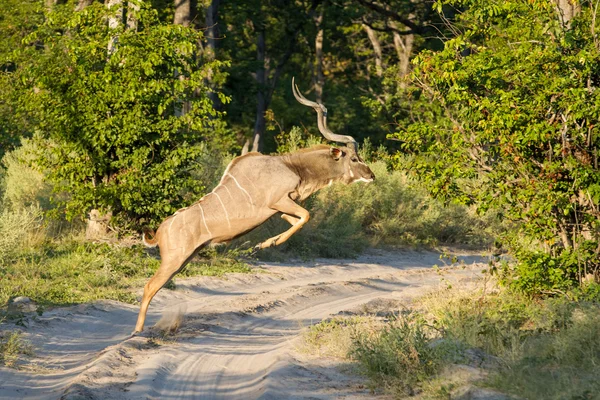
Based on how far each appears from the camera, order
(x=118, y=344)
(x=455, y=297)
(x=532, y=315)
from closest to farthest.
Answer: (x=118, y=344)
(x=532, y=315)
(x=455, y=297)

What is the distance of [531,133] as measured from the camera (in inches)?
392

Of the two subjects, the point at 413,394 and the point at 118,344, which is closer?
the point at 413,394

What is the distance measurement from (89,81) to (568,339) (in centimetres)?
874

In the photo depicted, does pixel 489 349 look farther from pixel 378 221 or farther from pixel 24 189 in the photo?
pixel 378 221

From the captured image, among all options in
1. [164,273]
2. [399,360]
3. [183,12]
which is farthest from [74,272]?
[183,12]

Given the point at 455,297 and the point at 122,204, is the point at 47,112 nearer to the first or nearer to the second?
the point at 122,204

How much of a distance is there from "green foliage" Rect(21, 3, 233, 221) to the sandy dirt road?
1866 mm

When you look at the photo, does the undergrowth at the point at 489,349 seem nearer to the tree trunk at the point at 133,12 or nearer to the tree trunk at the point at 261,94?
the tree trunk at the point at 133,12

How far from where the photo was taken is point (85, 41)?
14.2m

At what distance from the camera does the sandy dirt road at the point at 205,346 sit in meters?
7.60

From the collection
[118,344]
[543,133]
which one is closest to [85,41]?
[118,344]

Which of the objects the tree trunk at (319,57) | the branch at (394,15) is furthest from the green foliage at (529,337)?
the tree trunk at (319,57)

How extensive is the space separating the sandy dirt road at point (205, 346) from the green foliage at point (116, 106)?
1866mm

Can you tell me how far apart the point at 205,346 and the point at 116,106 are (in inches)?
225
